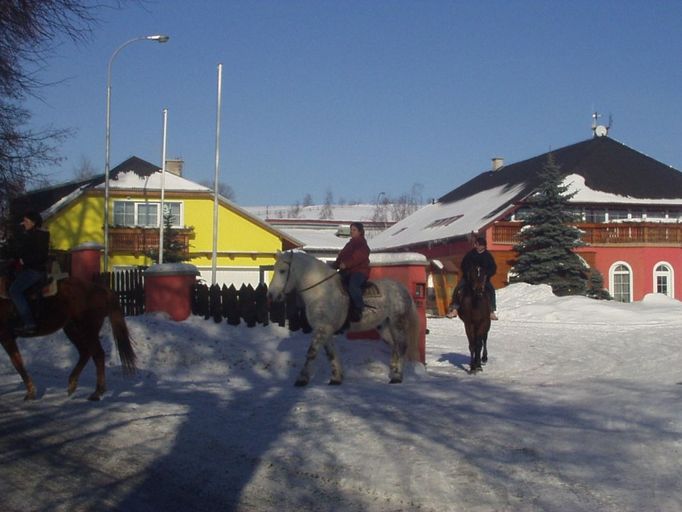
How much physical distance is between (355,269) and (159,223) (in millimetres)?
37291

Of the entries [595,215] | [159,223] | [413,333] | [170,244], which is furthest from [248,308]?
[595,215]

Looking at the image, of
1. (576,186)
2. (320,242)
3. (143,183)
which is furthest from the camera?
(320,242)

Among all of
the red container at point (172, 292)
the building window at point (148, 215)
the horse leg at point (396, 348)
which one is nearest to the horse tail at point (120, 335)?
the horse leg at point (396, 348)

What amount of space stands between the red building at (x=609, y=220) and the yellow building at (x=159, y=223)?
1028 cm

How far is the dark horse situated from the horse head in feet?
12.9

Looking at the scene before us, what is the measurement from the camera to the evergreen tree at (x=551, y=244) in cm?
4212

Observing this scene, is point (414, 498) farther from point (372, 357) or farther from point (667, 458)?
point (372, 357)

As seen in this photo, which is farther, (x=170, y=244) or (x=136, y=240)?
(x=136, y=240)

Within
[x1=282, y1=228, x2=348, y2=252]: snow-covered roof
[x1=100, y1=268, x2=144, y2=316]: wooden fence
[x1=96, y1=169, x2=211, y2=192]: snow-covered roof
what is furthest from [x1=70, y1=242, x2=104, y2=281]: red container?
[x1=282, y1=228, x2=348, y2=252]: snow-covered roof

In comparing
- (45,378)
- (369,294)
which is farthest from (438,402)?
(45,378)

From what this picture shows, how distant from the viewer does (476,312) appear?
15445mm

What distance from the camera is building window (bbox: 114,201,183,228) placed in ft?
161

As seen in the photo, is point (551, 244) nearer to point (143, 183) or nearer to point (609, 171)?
point (609, 171)

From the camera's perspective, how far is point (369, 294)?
1346 cm
